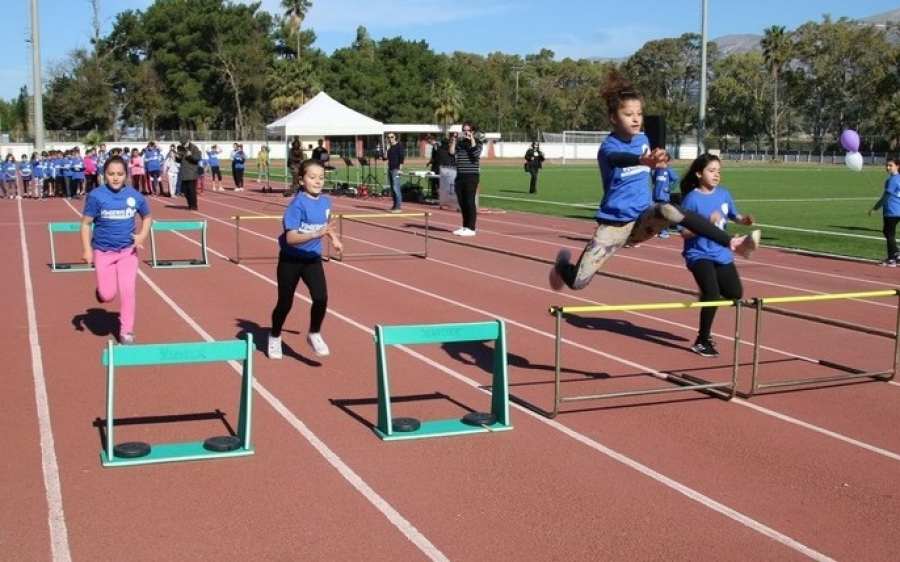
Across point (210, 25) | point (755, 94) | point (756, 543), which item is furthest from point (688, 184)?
point (755, 94)

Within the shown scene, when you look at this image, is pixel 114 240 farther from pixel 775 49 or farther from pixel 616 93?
pixel 775 49

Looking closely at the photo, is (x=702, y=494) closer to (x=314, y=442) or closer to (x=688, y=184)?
(x=314, y=442)

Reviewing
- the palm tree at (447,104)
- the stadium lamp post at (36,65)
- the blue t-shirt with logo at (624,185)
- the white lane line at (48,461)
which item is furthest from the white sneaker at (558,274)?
the palm tree at (447,104)

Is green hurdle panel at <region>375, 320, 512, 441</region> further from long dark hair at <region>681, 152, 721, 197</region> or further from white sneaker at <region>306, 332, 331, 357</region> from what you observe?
long dark hair at <region>681, 152, 721, 197</region>

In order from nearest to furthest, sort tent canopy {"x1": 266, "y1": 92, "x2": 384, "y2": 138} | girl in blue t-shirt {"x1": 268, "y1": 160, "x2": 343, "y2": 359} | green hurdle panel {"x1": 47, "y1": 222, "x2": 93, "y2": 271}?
girl in blue t-shirt {"x1": 268, "y1": 160, "x2": 343, "y2": 359}
green hurdle panel {"x1": 47, "y1": 222, "x2": 93, "y2": 271}
tent canopy {"x1": 266, "y1": 92, "x2": 384, "y2": 138}

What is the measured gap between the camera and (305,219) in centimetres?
857

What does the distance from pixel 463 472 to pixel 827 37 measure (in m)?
108

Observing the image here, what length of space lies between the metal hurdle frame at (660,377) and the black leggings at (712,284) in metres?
1.01

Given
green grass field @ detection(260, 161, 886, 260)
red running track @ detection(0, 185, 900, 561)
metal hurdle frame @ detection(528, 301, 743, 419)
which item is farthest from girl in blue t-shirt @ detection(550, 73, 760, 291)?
green grass field @ detection(260, 161, 886, 260)

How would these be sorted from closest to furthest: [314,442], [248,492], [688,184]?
[248,492]
[314,442]
[688,184]

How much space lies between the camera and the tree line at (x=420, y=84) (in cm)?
8900

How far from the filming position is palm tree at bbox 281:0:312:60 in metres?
99.2

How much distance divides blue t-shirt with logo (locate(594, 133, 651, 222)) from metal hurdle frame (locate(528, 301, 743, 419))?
709 mm

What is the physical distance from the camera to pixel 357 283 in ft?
46.1
